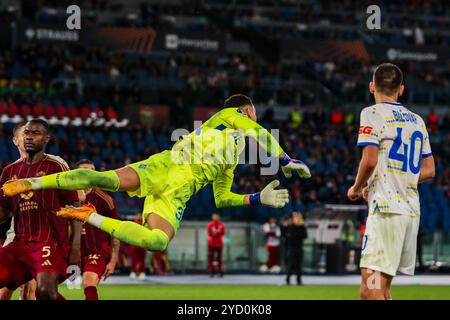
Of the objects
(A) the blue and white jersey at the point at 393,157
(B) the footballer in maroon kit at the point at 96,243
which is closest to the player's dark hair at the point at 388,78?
(A) the blue and white jersey at the point at 393,157

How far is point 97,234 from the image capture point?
12.8 m

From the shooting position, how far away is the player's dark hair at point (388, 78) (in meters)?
8.83

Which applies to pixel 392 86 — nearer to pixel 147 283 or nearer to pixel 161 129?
pixel 147 283

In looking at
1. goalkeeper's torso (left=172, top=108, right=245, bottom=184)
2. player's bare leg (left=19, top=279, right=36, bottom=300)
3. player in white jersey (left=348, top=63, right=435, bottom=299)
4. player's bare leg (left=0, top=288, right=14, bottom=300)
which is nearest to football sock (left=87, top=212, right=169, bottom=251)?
goalkeeper's torso (left=172, top=108, right=245, bottom=184)

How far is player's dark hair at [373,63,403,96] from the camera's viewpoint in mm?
8828

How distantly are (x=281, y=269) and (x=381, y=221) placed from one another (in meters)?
23.0

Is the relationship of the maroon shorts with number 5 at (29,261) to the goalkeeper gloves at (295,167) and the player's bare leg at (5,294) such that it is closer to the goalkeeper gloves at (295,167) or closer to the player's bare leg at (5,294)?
the player's bare leg at (5,294)

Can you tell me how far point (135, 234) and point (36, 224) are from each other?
136 centimetres

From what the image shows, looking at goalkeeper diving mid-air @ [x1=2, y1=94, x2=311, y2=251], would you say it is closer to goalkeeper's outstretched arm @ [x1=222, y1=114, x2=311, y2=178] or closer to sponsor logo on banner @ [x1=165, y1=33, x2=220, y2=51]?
goalkeeper's outstretched arm @ [x1=222, y1=114, x2=311, y2=178]

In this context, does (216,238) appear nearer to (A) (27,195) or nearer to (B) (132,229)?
(A) (27,195)

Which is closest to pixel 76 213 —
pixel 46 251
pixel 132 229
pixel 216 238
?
pixel 132 229

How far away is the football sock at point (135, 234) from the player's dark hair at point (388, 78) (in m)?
2.62

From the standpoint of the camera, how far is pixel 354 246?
3108 cm

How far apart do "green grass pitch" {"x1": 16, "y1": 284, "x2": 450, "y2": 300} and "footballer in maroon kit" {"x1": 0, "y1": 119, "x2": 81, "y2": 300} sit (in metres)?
9.09
